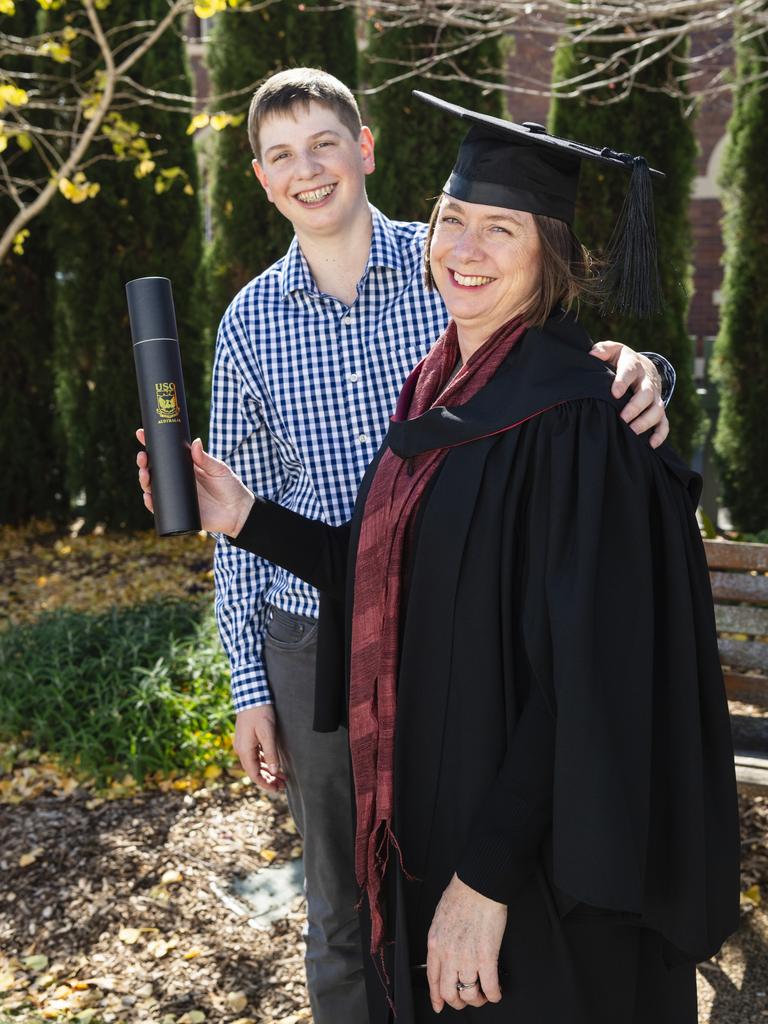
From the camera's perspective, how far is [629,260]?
5.57 ft

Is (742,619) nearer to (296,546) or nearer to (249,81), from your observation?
(296,546)

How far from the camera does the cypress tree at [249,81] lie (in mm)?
6945

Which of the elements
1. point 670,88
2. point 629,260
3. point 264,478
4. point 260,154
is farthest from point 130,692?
point 670,88

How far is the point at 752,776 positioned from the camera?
2.95 m

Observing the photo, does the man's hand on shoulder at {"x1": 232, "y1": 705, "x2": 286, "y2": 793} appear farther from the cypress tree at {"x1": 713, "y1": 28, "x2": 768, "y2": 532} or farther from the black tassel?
the cypress tree at {"x1": 713, "y1": 28, "x2": 768, "y2": 532}

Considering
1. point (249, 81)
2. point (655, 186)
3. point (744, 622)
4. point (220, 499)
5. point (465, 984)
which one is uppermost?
point (249, 81)

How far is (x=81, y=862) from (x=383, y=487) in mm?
2515

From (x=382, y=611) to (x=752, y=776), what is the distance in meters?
1.69

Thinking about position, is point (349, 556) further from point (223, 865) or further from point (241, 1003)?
point (223, 865)

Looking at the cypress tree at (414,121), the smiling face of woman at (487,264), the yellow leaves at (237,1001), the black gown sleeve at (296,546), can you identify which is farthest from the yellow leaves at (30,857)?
the cypress tree at (414,121)

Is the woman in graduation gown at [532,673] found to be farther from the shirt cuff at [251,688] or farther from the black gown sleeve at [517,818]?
the shirt cuff at [251,688]

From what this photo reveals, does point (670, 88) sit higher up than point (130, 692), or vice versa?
point (670, 88)

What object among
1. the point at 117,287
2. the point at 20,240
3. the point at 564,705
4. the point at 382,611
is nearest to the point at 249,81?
the point at 117,287

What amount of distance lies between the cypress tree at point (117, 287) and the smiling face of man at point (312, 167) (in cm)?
521
